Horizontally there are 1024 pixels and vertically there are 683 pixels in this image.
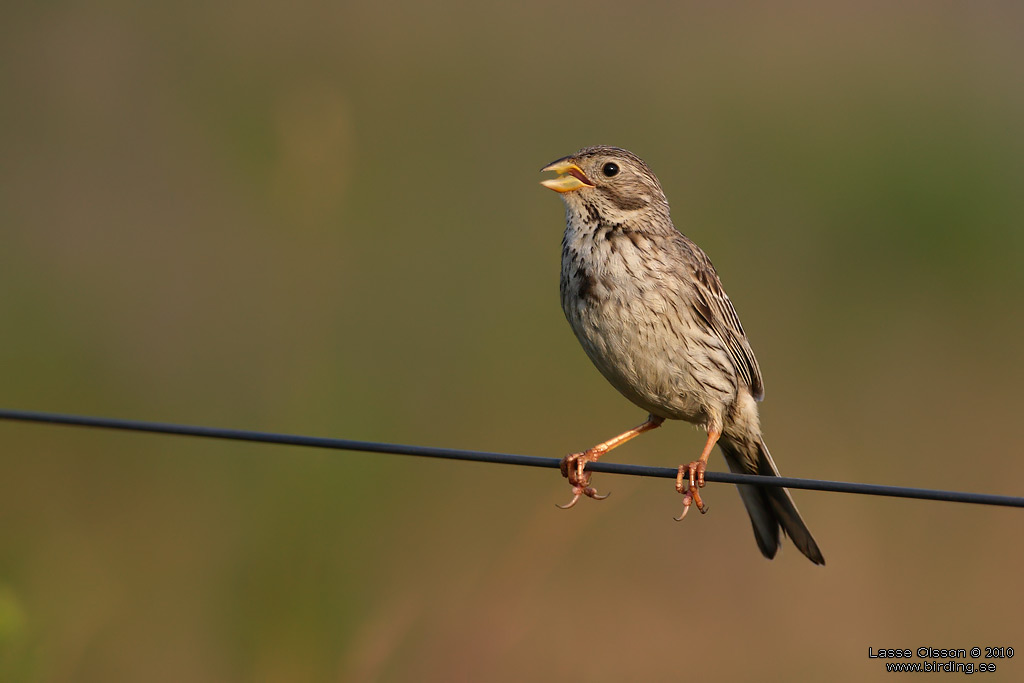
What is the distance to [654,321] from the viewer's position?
5734 millimetres

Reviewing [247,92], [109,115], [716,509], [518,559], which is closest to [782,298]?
[716,509]

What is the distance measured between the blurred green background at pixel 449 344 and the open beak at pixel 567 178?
4.59 ft

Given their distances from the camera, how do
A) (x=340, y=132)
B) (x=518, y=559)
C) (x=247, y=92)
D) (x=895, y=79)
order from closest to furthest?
1. (x=340, y=132)
2. (x=518, y=559)
3. (x=247, y=92)
4. (x=895, y=79)

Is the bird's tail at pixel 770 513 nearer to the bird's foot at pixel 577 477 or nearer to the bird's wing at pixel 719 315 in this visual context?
the bird's wing at pixel 719 315

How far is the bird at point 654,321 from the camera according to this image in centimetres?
574

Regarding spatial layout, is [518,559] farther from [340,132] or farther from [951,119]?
[951,119]

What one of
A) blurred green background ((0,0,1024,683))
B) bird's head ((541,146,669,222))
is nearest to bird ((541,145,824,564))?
bird's head ((541,146,669,222))

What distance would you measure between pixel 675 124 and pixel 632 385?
636 centimetres

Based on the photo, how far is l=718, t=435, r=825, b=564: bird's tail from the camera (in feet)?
19.5

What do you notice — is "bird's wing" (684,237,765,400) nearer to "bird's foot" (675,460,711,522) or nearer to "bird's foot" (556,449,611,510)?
"bird's foot" (675,460,711,522)

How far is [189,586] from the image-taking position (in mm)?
7281

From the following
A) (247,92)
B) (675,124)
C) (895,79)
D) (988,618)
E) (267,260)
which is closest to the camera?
(988,618)

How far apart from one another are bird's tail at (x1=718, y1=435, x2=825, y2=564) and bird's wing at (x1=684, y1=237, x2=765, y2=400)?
0.30 m

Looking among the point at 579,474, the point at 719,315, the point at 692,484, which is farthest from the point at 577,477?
the point at 719,315
